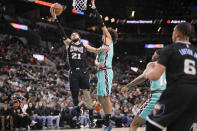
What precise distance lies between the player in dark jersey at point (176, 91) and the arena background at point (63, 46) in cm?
708

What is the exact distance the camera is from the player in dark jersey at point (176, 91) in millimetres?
2305

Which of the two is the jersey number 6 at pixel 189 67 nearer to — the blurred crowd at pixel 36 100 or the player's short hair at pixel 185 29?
the player's short hair at pixel 185 29

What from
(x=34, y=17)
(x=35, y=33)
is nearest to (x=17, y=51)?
(x=35, y=33)

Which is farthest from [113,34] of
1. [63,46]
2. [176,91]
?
[63,46]

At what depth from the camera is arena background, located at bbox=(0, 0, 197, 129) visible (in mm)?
12914

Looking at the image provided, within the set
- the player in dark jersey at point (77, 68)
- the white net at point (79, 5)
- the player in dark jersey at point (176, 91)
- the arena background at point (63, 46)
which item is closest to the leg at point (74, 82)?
the player in dark jersey at point (77, 68)

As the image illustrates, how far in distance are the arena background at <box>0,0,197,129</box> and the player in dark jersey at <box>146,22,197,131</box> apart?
7.08 m

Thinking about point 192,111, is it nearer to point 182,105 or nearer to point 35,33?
point 182,105

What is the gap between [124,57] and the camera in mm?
35469

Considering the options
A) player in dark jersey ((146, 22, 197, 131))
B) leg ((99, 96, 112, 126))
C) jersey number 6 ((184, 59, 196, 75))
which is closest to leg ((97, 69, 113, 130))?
leg ((99, 96, 112, 126))

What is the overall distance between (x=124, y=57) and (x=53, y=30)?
1181cm

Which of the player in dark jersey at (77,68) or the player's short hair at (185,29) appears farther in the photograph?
the player in dark jersey at (77,68)

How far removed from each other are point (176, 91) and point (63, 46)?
27.0m

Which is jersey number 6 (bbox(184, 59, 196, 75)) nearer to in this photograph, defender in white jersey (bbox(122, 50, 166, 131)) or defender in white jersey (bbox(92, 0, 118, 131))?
defender in white jersey (bbox(122, 50, 166, 131))
